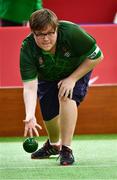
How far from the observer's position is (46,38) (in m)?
3.65

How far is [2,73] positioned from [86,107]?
2.55ft

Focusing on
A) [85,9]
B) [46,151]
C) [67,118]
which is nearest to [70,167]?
[67,118]

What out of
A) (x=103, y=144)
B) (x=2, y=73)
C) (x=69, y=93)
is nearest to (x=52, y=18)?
(x=69, y=93)

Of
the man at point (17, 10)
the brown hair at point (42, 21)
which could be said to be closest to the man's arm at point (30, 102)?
the brown hair at point (42, 21)

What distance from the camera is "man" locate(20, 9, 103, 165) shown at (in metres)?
3.66

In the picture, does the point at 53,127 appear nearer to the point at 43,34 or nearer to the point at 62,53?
the point at 62,53

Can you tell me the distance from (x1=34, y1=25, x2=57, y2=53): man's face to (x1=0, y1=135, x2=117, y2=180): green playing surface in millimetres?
613

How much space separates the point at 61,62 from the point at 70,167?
1.82ft

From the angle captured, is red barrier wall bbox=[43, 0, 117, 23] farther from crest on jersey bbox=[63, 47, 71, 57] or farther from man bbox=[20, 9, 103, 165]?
crest on jersey bbox=[63, 47, 71, 57]

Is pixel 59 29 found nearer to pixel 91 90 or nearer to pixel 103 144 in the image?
pixel 103 144

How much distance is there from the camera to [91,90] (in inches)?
212

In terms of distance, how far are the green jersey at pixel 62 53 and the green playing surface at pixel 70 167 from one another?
467mm

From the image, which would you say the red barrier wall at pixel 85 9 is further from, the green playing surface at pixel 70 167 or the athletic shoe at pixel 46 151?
the athletic shoe at pixel 46 151

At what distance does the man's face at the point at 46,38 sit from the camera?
3.63 metres
